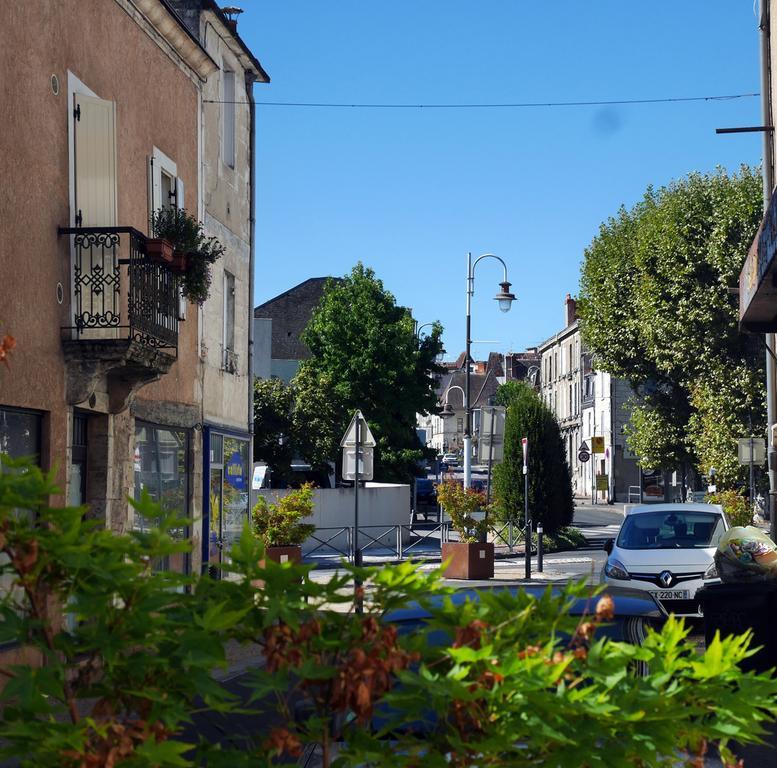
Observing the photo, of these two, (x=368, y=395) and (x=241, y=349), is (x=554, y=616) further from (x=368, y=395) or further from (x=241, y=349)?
(x=368, y=395)

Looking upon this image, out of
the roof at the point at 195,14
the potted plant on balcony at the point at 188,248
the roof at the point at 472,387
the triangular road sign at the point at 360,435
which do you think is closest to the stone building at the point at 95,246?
the potted plant on balcony at the point at 188,248

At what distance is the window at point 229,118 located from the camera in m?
21.5

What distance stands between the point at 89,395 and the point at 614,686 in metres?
11.1

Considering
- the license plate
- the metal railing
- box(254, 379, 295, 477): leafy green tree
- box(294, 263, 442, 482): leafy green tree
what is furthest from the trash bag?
box(294, 263, 442, 482): leafy green tree

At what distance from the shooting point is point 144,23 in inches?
642

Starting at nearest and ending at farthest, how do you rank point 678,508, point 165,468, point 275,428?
1. point 165,468
2. point 678,508
3. point 275,428

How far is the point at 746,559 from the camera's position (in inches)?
479

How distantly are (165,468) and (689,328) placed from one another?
27605 millimetres

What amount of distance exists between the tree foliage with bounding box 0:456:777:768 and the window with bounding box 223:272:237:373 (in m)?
17.8

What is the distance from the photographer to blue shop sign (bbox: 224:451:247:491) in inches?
835

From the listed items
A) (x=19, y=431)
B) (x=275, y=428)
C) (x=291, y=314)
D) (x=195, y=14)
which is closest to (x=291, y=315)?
(x=291, y=314)

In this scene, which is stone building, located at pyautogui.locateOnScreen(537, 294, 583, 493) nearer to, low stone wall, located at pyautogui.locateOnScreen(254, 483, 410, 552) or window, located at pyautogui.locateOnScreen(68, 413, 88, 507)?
low stone wall, located at pyautogui.locateOnScreen(254, 483, 410, 552)

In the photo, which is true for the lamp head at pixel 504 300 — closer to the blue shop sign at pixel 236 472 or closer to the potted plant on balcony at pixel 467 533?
the potted plant on balcony at pixel 467 533

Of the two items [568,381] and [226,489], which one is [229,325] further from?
[568,381]
